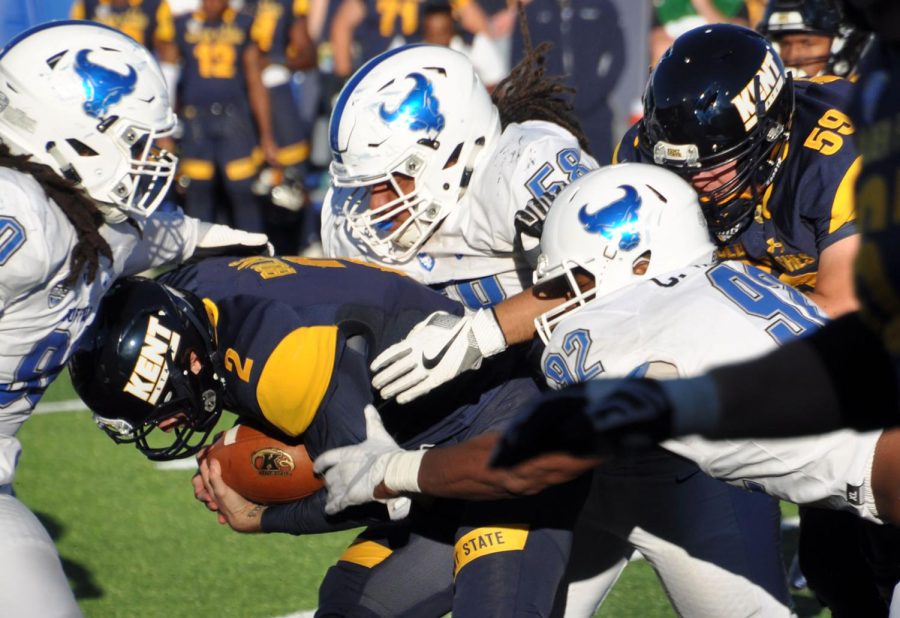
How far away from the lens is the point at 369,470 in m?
2.55

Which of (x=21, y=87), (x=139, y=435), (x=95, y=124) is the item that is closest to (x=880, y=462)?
(x=139, y=435)

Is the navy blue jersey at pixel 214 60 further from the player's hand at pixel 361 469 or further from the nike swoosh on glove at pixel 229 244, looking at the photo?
the player's hand at pixel 361 469

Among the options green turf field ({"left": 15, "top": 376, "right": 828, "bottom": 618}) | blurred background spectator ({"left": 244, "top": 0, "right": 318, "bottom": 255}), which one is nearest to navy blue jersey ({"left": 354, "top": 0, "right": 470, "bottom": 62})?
blurred background spectator ({"left": 244, "top": 0, "right": 318, "bottom": 255})

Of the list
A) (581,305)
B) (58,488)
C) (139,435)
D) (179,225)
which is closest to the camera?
(581,305)

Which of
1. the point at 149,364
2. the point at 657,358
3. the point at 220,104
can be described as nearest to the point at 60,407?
the point at 220,104

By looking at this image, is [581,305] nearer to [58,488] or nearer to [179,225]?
[179,225]

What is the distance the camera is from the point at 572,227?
2.63 m

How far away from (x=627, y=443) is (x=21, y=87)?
1.98m

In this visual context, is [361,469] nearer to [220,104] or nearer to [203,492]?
[203,492]

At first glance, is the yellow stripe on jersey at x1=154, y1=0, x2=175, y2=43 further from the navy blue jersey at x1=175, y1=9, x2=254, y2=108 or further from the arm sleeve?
the arm sleeve

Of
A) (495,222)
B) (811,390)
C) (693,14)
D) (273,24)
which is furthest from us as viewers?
(273,24)

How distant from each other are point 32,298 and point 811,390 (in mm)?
1751

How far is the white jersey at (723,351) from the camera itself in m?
2.29

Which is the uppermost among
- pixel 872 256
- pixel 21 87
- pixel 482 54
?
pixel 872 256
